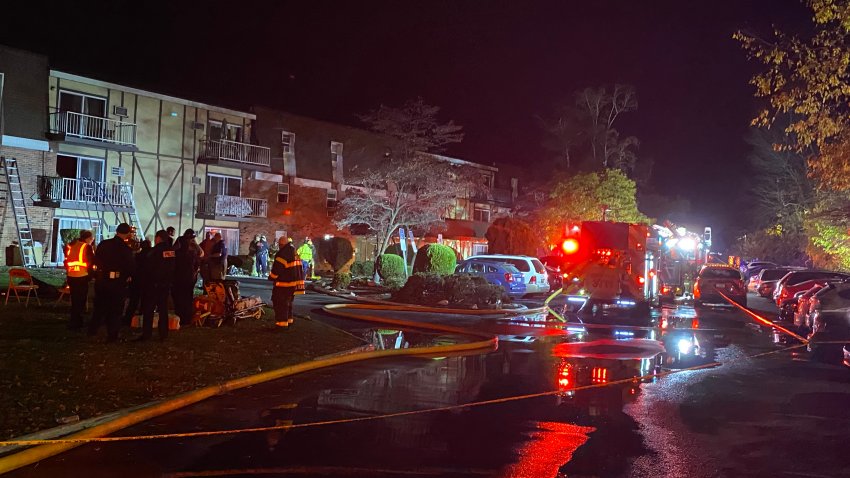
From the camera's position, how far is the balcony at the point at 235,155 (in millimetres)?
34531

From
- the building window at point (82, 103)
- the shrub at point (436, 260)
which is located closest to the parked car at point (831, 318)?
the shrub at point (436, 260)

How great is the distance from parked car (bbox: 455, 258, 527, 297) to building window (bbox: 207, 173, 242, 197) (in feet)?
52.5

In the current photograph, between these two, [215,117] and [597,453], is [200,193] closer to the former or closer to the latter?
[215,117]

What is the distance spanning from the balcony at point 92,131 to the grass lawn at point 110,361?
17555 millimetres

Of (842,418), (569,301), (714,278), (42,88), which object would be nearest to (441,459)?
(842,418)

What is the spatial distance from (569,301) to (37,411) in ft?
52.2

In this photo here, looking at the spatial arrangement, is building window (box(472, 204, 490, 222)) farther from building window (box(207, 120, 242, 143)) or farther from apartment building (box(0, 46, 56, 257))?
apartment building (box(0, 46, 56, 257))

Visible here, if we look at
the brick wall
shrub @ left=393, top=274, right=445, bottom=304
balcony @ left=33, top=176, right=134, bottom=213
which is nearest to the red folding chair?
shrub @ left=393, top=274, right=445, bottom=304

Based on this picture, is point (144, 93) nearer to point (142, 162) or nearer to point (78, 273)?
point (142, 162)

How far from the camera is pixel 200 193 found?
34750 millimetres

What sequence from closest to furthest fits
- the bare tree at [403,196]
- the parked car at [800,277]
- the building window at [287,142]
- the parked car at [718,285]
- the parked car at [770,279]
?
the parked car at [800,277], the parked car at [718,285], the parked car at [770,279], the bare tree at [403,196], the building window at [287,142]

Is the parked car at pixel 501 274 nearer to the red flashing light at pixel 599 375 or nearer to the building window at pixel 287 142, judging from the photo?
the red flashing light at pixel 599 375

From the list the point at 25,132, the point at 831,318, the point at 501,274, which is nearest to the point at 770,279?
the point at 501,274

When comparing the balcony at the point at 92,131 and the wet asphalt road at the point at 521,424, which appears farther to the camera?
the balcony at the point at 92,131
